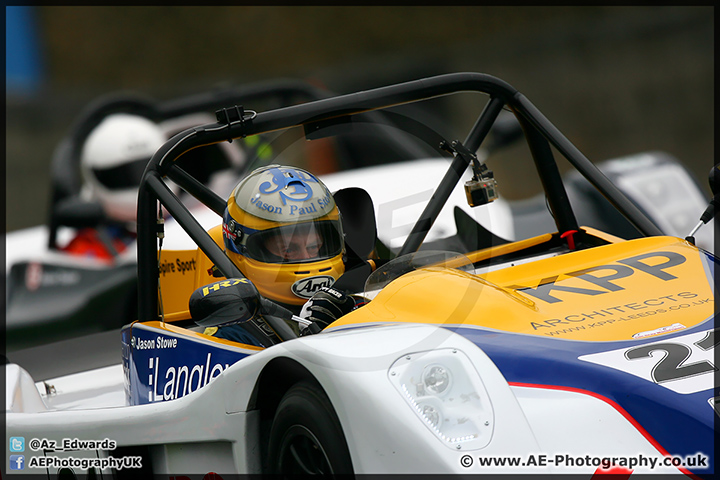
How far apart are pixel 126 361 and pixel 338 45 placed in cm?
1046

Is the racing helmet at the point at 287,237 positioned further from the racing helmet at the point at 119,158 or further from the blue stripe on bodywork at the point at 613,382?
the racing helmet at the point at 119,158

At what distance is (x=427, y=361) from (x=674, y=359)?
20.8 inches

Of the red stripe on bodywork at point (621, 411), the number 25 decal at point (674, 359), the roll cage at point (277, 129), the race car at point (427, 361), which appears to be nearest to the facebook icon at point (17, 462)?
the race car at point (427, 361)

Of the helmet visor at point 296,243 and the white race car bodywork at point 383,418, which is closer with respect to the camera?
the white race car bodywork at point 383,418

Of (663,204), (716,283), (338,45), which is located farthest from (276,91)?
(338,45)

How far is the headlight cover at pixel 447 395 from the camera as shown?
1.67 m

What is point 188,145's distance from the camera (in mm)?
2842

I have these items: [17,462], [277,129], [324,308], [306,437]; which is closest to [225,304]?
[324,308]

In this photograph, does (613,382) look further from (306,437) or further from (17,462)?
(17,462)

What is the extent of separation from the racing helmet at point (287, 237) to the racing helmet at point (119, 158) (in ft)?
13.5

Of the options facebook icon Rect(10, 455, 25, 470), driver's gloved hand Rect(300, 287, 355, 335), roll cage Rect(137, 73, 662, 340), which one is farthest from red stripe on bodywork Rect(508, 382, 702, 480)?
facebook icon Rect(10, 455, 25, 470)

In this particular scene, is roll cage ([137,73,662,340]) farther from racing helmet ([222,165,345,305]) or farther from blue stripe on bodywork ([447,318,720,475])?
blue stripe on bodywork ([447,318,720,475])

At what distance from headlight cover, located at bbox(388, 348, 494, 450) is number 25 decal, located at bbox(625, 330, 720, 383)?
1.20 ft

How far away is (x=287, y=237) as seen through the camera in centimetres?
257
